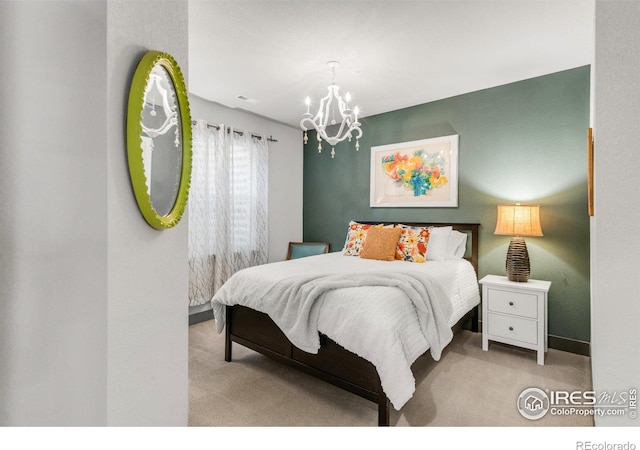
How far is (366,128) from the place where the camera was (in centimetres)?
415

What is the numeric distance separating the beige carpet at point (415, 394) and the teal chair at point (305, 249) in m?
1.82

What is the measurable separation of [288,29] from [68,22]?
149 centimetres

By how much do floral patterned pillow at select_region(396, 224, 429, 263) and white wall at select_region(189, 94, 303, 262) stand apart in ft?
6.21

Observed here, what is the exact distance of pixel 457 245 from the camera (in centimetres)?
328

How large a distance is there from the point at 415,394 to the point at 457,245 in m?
1.70

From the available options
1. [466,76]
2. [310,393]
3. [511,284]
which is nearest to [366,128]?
[466,76]

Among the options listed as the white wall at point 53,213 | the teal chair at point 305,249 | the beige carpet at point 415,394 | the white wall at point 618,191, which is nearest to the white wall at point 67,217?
the white wall at point 53,213

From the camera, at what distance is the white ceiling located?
1987 millimetres

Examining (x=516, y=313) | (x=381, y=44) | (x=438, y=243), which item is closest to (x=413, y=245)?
(x=438, y=243)

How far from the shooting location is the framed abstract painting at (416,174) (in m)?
3.48
